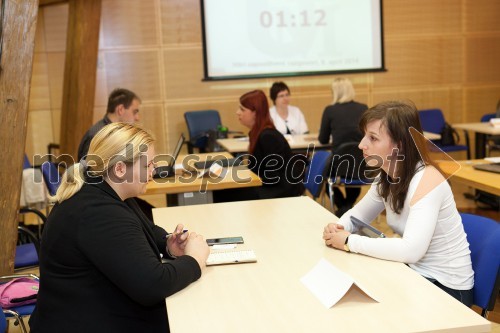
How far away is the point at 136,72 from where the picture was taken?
8148 mm

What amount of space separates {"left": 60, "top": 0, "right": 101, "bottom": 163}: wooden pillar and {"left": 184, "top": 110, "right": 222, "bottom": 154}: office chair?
4.22 feet

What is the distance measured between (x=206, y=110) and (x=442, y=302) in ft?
21.1

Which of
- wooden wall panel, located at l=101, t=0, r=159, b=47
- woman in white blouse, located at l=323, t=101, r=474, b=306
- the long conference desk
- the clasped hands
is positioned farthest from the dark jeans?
wooden wall panel, located at l=101, t=0, r=159, b=47

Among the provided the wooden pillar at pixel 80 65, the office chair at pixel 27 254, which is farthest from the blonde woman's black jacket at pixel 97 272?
the wooden pillar at pixel 80 65

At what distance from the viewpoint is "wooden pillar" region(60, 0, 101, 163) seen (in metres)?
6.94

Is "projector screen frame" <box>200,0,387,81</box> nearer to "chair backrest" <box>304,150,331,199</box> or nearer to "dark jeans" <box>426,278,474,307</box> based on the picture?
"chair backrest" <box>304,150,331,199</box>

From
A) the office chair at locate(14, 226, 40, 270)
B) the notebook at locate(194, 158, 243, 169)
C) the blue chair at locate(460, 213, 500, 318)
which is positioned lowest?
the office chair at locate(14, 226, 40, 270)

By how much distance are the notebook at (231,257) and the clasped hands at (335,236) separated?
0.32 m

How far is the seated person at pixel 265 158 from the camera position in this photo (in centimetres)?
455

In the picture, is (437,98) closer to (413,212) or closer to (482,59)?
(482,59)

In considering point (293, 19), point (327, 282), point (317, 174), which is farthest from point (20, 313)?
point (293, 19)

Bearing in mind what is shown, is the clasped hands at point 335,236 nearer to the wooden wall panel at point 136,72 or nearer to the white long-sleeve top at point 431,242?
the white long-sleeve top at point 431,242

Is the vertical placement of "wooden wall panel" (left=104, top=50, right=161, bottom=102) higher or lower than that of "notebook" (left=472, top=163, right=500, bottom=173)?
higher

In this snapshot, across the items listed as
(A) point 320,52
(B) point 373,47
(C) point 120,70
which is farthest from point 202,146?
(B) point 373,47
